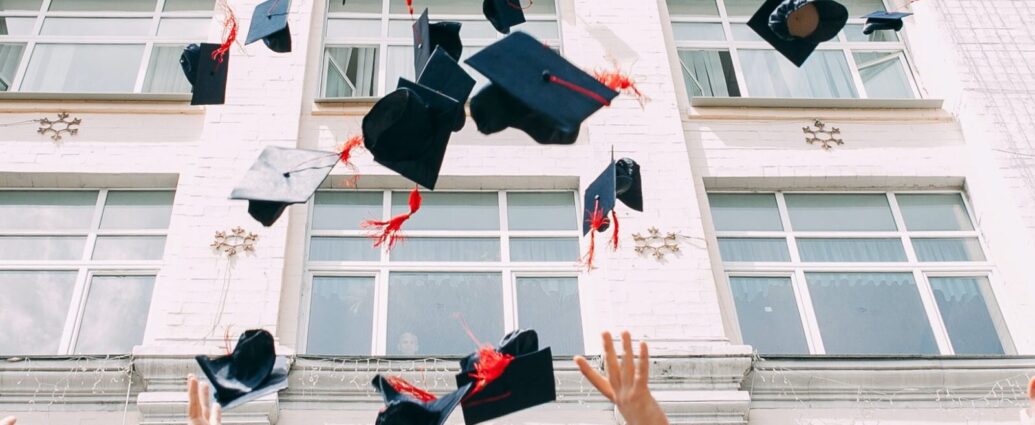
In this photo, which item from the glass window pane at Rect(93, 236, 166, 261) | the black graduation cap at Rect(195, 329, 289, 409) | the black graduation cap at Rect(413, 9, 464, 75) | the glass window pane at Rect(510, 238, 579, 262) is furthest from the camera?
the glass window pane at Rect(510, 238, 579, 262)

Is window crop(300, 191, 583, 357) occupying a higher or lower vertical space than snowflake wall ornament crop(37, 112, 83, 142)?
lower

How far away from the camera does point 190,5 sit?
10773 millimetres

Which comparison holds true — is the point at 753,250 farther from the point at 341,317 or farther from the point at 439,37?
the point at 341,317

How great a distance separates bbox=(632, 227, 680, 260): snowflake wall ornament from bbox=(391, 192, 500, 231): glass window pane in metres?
1.31

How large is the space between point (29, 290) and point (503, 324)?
12.5ft

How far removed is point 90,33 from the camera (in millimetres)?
10500

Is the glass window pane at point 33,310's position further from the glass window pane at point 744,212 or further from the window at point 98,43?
the glass window pane at point 744,212

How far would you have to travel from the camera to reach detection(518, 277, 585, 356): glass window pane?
8.07 meters

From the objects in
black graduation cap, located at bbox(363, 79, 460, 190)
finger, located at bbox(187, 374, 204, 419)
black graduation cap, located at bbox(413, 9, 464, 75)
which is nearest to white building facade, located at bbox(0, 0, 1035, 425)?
black graduation cap, located at bbox(413, 9, 464, 75)

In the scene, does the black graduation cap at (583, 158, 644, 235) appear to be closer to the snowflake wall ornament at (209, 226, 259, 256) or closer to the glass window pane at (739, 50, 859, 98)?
the snowflake wall ornament at (209, 226, 259, 256)

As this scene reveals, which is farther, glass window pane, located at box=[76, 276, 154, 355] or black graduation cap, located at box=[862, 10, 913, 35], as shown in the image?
black graduation cap, located at box=[862, 10, 913, 35]

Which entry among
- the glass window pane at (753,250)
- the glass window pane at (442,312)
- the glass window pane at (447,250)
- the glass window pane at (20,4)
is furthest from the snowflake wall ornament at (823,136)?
the glass window pane at (20,4)

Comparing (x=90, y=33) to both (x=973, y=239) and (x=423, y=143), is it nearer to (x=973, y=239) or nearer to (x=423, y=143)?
(x=423, y=143)

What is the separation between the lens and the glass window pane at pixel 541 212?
8.90 metres
